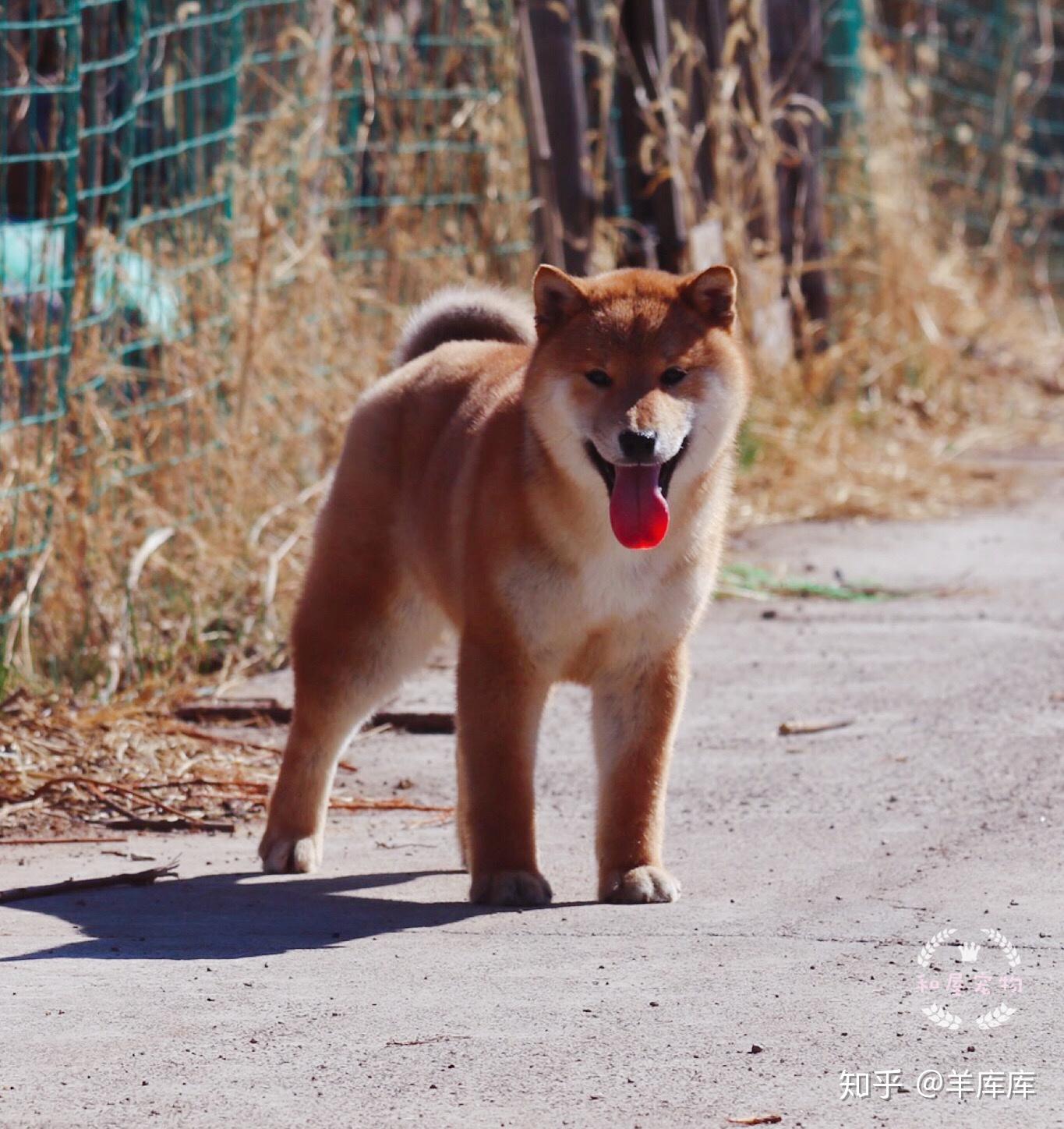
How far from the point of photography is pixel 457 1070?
9.59 ft

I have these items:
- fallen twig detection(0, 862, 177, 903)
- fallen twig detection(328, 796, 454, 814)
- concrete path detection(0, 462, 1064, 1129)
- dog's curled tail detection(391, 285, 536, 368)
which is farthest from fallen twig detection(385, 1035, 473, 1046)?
dog's curled tail detection(391, 285, 536, 368)

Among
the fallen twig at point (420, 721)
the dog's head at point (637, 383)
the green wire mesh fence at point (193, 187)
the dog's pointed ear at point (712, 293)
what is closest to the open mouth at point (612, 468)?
the dog's head at point (637, 383)

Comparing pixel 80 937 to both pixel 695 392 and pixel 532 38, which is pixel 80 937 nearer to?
pixel 695 392

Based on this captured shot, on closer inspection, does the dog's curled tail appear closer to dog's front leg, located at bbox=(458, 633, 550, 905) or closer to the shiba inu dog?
the shiba inu dog

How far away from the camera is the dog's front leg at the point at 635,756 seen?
407 cm

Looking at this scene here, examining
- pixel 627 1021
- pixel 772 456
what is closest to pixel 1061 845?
pixel 627 1021

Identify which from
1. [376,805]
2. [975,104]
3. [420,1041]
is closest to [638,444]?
[420,1041]

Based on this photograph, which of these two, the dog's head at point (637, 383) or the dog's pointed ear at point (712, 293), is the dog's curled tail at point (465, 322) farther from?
the dog's pointed ear at point (712, 293)

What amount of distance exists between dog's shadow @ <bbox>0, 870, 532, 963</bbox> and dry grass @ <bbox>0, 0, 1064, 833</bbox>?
0.73 m

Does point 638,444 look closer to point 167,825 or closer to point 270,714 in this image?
point 167,825

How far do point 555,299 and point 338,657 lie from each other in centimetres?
93

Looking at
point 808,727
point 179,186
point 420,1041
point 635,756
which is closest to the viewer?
point 420,1041

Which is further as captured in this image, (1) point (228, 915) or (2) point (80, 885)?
(2) point (80, 885)

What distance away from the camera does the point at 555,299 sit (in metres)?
4.20
